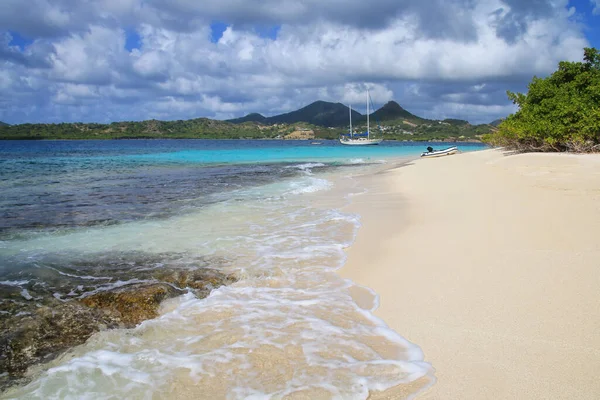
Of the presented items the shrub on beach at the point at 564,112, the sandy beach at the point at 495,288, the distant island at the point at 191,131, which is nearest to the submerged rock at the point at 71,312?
the sandy beach at the point at 495,288

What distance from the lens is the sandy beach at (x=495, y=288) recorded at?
305 centimetres

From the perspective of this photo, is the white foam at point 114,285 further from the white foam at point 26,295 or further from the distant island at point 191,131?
the distant island at point 191,131

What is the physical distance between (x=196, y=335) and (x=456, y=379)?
2.67 meters

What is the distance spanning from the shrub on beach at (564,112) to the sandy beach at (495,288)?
1592 centimetres

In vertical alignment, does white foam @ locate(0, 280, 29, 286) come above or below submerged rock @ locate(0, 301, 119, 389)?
above

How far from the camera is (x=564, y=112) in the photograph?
23000 millimetres

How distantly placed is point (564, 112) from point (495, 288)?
24.0 metres

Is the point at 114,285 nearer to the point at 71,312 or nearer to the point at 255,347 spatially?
the point at 71,312

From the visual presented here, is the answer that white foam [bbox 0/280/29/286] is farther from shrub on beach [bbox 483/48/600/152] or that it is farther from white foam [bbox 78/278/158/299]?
shrub on beach [bbox 483/48/600/152]

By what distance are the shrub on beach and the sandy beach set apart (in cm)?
1592

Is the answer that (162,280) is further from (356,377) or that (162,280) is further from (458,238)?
(458,238)

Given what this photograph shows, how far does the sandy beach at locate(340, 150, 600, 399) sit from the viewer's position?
3049mm

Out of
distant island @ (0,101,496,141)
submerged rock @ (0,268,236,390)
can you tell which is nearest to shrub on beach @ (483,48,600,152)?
submerged rock @ (0,268,236,390)

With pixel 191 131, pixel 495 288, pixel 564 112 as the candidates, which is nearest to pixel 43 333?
pixel 495 288
